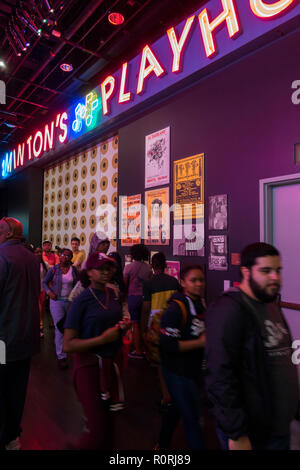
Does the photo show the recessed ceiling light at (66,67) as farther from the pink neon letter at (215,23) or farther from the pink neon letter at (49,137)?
the pink neon letter at (215,23)

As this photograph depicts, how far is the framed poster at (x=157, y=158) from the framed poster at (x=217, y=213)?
1197 mm

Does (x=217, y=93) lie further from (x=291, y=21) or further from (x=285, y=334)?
Answer: (x=285, y=334)

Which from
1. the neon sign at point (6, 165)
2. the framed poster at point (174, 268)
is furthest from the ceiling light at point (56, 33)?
the neon sign at point (6, 165)

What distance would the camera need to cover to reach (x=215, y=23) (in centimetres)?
447

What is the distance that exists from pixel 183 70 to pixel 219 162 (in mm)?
1562

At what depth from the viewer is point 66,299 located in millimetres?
4930

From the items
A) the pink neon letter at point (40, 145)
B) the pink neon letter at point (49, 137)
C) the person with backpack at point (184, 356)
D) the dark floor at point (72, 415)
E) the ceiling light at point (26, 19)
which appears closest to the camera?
the person with backpack at point (184, 356)

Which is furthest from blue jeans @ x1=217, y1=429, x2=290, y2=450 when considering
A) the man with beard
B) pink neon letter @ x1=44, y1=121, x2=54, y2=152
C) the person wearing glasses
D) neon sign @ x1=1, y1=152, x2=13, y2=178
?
neon sign @ x1=1, y1=152, x2=13, y2=178

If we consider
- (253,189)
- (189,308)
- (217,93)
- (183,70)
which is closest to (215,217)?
(253,189)

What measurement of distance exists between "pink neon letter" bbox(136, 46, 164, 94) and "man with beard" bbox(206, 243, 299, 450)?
463 centimetres

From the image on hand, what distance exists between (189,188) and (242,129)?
1242 mm

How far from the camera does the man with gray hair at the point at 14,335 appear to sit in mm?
2686

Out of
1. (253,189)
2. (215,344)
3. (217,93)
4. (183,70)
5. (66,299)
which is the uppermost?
(183,70)

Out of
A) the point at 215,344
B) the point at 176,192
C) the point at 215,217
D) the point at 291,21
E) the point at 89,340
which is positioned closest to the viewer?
the point at 215,344
